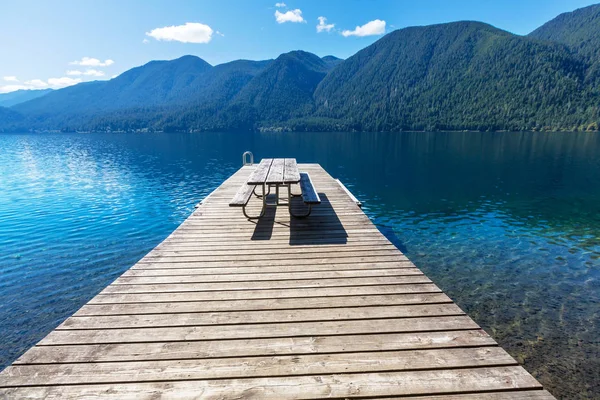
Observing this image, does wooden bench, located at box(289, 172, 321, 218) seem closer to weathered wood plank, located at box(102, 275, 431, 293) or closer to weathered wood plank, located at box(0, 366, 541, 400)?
weathered wood plank, located at box(102, 275, 431, 293)

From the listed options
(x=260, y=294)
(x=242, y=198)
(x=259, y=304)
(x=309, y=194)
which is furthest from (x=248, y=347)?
(x=309, y=194)

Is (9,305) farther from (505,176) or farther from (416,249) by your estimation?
(505,176)

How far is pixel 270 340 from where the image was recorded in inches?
134

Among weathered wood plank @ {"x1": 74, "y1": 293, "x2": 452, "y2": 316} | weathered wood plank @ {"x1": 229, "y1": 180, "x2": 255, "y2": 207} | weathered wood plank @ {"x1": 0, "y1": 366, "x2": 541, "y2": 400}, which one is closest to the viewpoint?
weathered wood plank @ {"x1": 0, "y1": 366, "x2": 541, "y2": 400}

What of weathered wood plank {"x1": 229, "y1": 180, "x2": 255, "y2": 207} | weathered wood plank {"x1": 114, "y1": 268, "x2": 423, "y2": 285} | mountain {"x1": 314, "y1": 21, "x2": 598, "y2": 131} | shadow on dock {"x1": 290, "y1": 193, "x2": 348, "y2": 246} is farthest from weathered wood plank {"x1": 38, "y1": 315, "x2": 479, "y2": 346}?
mountain {"x1": 314, "y1": 21, "x2": 598, "y2": 131}

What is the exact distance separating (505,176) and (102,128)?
758ft

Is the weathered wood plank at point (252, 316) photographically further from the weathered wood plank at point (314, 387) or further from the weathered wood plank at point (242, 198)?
the weathered wood plank at point (242, 198)

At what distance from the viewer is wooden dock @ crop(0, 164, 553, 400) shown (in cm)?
276

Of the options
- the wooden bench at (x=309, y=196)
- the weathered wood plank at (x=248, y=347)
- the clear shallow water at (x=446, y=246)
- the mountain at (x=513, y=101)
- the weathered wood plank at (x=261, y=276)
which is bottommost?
the clear shallow water at (x=446, y=246)

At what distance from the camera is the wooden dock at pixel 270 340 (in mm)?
2762

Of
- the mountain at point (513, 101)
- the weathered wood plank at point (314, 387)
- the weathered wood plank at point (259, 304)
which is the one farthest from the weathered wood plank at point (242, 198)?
the mountain at point (513, 101)

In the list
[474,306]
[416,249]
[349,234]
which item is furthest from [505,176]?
[349,234]

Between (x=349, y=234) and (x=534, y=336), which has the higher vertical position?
(x=349, y=234)

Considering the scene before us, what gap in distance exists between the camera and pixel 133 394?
269 cm
